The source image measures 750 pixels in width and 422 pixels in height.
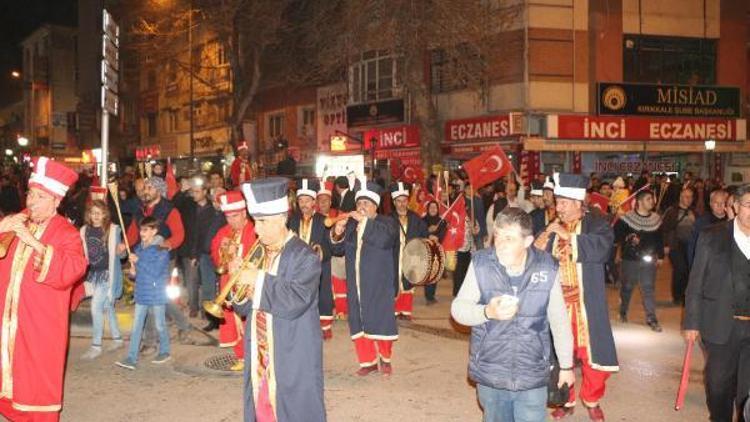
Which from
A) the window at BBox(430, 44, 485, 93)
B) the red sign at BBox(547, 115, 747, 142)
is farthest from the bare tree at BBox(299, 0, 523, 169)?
the red sign at BBox(547, 115, 747, 142)

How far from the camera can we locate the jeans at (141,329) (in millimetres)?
7785

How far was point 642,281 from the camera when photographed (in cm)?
999

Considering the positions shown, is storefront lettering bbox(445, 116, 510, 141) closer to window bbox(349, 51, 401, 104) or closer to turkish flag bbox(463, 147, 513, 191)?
window bbox(349, 51, 401, 104)

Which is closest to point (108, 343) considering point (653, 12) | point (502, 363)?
point (502, 363)

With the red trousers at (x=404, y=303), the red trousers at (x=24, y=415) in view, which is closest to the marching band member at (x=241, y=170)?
the red trousers at (x=404, y=303)

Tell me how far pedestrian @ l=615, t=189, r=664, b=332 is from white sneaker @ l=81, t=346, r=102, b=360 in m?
6.82

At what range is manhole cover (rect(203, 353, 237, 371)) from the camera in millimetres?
7769

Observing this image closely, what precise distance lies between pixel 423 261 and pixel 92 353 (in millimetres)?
4036

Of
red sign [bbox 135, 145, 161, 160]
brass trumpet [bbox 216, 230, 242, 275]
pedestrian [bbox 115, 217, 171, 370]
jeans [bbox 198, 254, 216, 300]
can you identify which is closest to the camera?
brass trumpet [bbox 216, 230, 242, 275]

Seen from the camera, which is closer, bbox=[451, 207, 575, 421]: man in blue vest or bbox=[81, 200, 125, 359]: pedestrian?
bbox=[451, 207, 575, 421]: man in blue vest

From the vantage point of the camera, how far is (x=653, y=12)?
25.6 meters

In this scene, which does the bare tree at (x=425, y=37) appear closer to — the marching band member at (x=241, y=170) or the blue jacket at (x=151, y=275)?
the marching band member at (x=241, y=170)

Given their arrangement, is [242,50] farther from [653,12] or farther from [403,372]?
[403,372]

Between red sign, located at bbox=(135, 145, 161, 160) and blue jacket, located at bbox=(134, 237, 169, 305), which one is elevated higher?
red sign, located at bbox=(135, 145, 161, 160)
